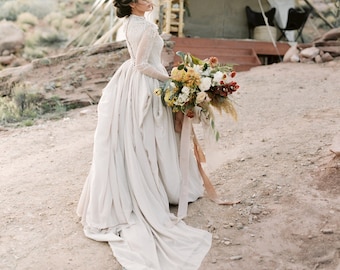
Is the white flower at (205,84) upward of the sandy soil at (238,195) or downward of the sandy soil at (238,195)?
upward

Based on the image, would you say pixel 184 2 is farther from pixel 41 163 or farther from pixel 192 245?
pixel 192 245

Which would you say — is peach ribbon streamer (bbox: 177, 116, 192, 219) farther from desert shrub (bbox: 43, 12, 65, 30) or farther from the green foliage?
desert shrub (bbox: 43, 12, 65, 30)

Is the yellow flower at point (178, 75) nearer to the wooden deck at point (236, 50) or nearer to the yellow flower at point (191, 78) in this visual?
the yellow flower at point (191, 78)

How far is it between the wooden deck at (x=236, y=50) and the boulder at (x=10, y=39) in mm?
6975

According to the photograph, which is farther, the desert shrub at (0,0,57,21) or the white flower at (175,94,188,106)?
the desert shrub at (0,0,57,21)

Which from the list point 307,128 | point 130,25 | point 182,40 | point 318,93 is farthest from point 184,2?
point 130,25

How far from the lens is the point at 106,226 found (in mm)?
3768

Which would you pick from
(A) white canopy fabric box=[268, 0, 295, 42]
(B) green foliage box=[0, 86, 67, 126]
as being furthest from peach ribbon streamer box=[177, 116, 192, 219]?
(A) white canopy fabric box=[268, 0, 295, 42]

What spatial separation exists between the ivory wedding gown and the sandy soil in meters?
0.20

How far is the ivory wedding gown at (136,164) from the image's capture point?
3.71 m

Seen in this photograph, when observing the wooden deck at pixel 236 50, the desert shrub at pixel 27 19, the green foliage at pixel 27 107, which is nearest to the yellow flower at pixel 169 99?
the green foliage at pixel 27 107

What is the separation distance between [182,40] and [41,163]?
5.53 meters

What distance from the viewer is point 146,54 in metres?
3.86

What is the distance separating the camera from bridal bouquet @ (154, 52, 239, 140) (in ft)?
12.3
